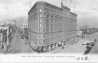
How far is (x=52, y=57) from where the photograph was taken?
4.90 ft

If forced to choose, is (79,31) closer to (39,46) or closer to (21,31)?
(39,46)

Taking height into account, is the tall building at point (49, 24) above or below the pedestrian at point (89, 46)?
above

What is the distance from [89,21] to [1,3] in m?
1.22

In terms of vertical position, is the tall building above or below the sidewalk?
above

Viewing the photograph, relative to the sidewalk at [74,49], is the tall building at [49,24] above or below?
above

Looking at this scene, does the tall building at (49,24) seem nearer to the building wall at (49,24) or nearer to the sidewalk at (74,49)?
the building wall at (49,24)

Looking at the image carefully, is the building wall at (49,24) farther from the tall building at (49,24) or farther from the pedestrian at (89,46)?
the pedestrian at (89,46)

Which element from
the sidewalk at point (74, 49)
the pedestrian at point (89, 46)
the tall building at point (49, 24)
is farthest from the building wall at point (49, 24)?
the pedestrian at point (89, 46)

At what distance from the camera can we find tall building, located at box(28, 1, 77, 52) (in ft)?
4.64

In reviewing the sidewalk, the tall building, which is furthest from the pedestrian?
the tall building

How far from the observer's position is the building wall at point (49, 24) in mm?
1412

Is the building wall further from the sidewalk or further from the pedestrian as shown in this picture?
the pedestrian

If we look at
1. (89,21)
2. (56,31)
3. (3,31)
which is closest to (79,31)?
(89,21)

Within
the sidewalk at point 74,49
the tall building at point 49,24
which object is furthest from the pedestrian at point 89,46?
the tall building at point 49,24
